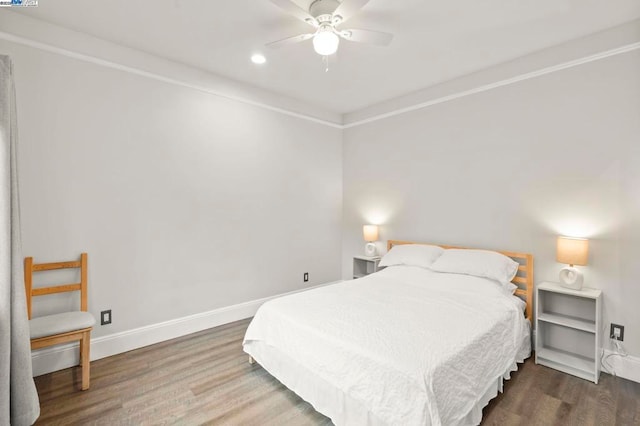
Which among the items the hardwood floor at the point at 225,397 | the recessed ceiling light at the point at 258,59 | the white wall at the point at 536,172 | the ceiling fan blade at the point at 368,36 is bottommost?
the hardwood floor at the point at 225,397

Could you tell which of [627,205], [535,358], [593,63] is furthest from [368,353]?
[593,63]

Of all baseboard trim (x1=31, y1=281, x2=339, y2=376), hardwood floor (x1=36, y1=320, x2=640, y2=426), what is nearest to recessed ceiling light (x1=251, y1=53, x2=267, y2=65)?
baseboard trim (x1=31, y1=281, x2=339, y2=376)

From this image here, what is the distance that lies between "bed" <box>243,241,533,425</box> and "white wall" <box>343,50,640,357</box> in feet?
1.73

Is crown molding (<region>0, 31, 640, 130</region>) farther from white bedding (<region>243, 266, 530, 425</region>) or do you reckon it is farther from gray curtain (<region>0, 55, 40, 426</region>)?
white bedding (<region>243, 266, 530, 425</region>)

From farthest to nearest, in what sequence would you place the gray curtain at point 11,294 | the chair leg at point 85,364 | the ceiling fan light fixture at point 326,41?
the chair leg at point 85,364, the ceiling fan light fixture at point 326,41, the gray curtain at point 11,294

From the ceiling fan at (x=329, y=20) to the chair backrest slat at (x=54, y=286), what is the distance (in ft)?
8.01

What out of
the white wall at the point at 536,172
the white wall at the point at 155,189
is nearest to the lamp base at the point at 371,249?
the white wall at the point at 536,172

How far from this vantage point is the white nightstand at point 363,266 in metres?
4.29

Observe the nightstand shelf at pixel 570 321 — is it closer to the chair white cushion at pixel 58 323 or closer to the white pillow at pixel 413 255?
the white pillow at pixel 413 255

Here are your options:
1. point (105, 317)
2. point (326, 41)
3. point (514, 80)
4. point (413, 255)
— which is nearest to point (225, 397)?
point (105, 317)

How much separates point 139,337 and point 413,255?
2.99m

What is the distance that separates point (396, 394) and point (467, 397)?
19.8 inches

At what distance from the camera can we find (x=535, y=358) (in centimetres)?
267

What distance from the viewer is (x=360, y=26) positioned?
252 cm
